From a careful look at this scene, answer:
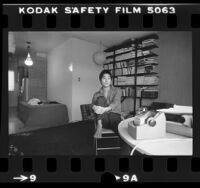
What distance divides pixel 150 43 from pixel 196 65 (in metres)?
0.94

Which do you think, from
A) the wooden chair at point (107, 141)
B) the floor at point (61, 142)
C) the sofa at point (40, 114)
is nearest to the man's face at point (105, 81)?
the wooden chair at point (107, 141)

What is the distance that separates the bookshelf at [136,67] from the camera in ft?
5.34

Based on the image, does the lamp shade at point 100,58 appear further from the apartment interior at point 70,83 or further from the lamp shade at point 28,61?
Result: the lamp shade at point 28,61

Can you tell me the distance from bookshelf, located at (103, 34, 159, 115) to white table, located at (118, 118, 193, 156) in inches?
31.4

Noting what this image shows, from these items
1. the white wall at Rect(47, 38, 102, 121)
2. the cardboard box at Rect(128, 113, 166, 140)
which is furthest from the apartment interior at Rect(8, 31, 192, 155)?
the cardboard box at Rect(128, 113, 166, 140)

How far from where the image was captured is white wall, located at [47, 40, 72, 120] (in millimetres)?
2094

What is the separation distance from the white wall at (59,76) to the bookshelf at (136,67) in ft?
2.33

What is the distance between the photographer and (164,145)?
0.74 meters

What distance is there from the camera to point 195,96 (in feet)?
3.00

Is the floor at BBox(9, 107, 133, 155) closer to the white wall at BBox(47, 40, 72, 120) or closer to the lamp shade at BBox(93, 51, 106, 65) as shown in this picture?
the white wall at BBox(47, 40, 72, 120)
